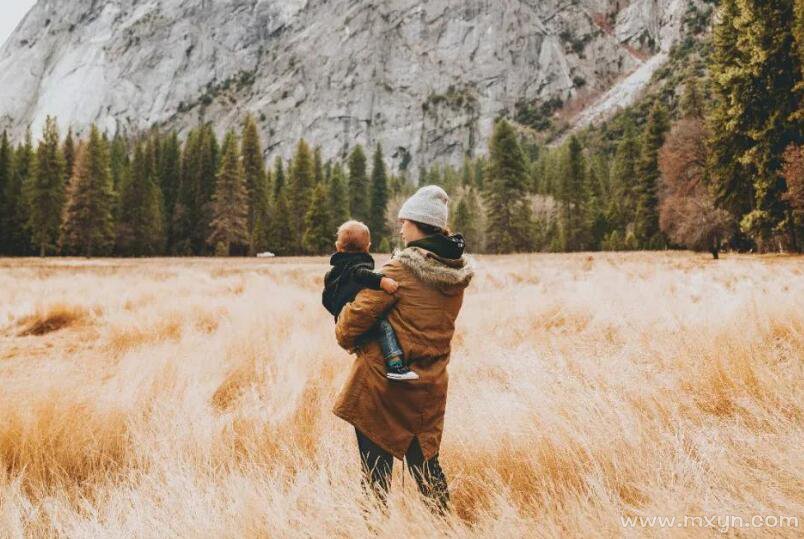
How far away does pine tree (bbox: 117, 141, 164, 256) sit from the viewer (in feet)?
162

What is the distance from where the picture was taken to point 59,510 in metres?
2.34

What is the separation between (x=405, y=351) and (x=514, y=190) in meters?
45.3

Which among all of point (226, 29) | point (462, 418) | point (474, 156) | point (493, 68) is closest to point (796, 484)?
point (462, 418)

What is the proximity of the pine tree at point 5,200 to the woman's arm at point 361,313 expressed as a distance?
60.3 m

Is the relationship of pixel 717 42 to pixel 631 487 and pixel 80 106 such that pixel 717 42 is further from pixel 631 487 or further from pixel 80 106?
pixel 80 106

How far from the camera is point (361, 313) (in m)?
2.06

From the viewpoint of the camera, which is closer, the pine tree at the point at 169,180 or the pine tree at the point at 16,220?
the pine tree at the point at 16,220

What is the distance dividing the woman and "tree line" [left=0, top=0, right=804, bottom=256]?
1816 cm

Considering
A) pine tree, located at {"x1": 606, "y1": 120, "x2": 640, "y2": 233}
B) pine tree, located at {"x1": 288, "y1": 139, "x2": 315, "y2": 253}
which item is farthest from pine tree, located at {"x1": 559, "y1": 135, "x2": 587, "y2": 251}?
pine tree, located at {"x1": 288, "y1": 139, "x2": 315, "y2": 253}

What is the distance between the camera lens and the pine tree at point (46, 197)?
45.2 m

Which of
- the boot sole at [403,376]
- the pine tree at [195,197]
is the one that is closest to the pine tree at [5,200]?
the pine tree at [195,197]

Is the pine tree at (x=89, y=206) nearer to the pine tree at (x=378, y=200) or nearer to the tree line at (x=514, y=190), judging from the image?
the tree line at (x=514, y=190)

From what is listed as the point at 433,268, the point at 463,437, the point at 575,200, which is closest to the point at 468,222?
the point at 575,200

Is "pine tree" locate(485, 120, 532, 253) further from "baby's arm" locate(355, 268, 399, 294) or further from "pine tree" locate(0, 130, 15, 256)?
"pine tree" locate(0, 130, 15, 256)
